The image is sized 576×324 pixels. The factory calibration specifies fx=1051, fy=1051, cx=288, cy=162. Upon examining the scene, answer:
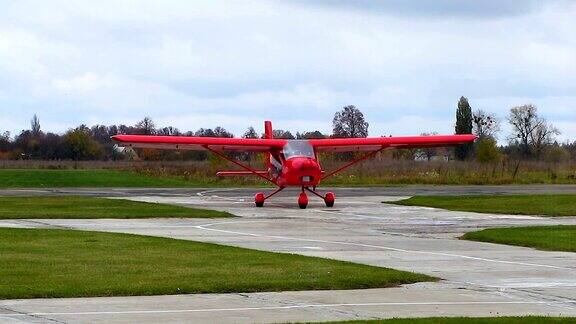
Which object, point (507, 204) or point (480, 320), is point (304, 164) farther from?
point (480, 320)

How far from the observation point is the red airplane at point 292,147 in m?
36.8

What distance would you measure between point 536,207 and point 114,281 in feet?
77.3

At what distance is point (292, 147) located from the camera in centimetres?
3831

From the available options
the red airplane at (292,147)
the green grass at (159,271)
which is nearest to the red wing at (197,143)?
the red airplane at (292,147)

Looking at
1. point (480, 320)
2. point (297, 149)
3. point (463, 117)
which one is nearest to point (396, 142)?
point (297, 149)

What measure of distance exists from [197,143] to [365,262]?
871 inches

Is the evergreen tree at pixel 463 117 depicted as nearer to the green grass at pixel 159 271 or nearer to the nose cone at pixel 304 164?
the nose cone at pixel 304 164

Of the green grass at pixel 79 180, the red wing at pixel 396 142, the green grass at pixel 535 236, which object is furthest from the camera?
the green grass at pixel 79 180

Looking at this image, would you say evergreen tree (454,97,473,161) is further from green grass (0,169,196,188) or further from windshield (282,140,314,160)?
windshield (282,140,314,160)

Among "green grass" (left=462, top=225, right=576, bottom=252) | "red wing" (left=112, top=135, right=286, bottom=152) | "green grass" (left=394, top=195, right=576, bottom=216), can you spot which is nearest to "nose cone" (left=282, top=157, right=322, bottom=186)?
"red wing" (left=112, top=135, right=286, bottom=152)

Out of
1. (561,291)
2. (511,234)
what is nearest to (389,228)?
(511,234)

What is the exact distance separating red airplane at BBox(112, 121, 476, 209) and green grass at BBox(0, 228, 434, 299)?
16.9 metres

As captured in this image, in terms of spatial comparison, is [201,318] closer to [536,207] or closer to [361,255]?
[361,255]

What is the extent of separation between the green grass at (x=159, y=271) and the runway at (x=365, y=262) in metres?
0.53
